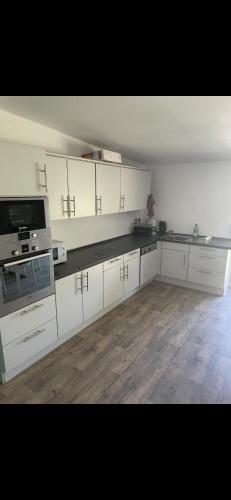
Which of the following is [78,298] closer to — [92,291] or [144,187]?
[92,291]

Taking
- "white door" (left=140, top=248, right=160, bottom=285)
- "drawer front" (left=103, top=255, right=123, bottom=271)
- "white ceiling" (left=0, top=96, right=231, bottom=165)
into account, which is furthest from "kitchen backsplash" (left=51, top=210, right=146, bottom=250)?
"white ceiling" (left=0, top=96, right=231, bottom=165)

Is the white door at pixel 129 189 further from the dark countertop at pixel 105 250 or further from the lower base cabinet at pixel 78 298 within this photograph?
the lower base cabinet at pixel 78 298

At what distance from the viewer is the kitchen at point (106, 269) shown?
1.89 metres

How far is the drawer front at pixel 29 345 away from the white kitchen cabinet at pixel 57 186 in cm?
113

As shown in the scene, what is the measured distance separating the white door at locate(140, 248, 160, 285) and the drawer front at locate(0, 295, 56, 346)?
183 cm

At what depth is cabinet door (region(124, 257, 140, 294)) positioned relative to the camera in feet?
11.0

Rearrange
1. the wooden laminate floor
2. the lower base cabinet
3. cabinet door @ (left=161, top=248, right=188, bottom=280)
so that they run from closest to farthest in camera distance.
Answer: the wooden laminate floor → the lower base cabinet → cabinet door @ (left=161, top=248, right=188, bottom=280)

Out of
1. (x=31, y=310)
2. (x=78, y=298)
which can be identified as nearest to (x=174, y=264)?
(x=78, y=298)

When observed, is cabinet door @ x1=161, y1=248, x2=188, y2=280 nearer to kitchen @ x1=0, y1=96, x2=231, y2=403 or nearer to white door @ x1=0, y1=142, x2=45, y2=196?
kitchen @ x1=0, y1=96, x2=231, y2=403

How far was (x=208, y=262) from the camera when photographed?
3.69 m

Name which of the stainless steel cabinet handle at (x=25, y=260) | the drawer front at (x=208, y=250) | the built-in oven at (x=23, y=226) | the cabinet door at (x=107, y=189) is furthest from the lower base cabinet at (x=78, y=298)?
the drawer front at (x=208, y=250)
